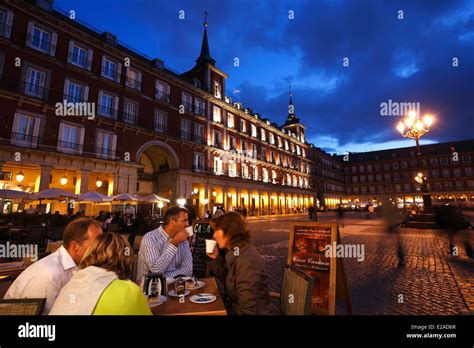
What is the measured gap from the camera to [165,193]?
2483 cm

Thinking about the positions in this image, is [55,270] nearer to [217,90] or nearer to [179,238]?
[179,238]

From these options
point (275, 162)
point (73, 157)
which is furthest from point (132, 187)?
point (275, 162)

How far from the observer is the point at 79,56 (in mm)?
18484

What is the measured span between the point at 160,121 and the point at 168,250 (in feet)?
75.5

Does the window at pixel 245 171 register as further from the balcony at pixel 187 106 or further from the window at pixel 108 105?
the window at pixel 108 105

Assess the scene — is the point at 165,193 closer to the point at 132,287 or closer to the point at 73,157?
the point at 73,157

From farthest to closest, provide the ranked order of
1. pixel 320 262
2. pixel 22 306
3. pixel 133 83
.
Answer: pixel 133 83, pixel 320 262, pixel 22 306

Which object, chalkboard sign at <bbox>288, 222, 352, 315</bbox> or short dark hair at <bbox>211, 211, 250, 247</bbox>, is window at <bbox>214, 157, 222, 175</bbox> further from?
short dark hair at <bbox>211, 211, 250, 247</bbox>

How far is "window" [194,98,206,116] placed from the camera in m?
28.1

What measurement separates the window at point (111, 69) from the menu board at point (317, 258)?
22.2m

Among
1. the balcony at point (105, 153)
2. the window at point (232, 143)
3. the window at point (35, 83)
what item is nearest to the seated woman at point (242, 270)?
the balcony at point (105, 153)

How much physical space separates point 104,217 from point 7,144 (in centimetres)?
802

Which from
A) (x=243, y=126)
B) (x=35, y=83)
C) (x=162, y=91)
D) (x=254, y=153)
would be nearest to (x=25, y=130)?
(x=35, y=83)

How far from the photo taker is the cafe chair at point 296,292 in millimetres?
2084
